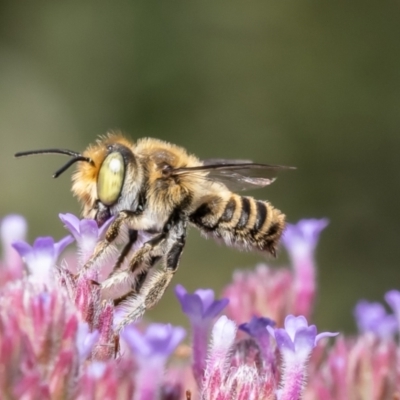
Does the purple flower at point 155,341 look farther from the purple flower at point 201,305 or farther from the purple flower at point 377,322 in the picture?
the purple flower at point 377,322

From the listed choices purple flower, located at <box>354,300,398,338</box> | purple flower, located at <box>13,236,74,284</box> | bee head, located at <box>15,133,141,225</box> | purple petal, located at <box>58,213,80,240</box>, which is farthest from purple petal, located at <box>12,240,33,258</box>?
purple flower, located at <box>354,300,398,338</box>

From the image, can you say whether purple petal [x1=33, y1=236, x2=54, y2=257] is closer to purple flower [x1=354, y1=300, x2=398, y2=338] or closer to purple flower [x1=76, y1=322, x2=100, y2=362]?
purple flower [x1=76, y1=322, x2=100, y2=362]

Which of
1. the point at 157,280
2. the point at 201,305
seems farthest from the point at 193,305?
the point at 157,280

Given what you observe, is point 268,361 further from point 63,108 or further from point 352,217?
point 63,108

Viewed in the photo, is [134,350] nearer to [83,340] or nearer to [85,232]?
[83,340]

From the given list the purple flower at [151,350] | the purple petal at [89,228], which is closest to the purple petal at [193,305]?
the purple flower at [151,350]
